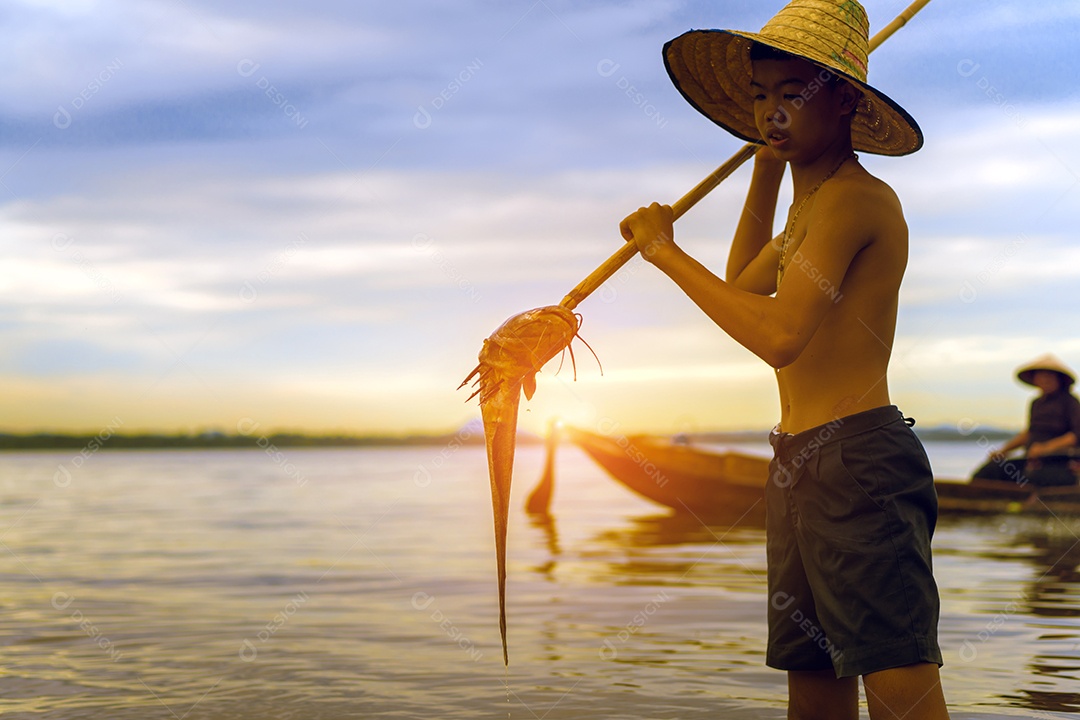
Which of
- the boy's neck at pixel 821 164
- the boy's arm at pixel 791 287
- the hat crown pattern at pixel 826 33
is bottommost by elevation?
the boy's arm at pixel 791 287

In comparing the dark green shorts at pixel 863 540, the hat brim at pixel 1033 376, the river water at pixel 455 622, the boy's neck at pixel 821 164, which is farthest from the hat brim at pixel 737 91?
the hat brim at pixel 1033 376

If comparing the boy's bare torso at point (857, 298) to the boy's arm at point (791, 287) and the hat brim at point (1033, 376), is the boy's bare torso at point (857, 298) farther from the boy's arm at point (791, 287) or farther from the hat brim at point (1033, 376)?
the hat brim at point (1033, 376)

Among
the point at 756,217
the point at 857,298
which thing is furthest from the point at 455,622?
the point at 857,298

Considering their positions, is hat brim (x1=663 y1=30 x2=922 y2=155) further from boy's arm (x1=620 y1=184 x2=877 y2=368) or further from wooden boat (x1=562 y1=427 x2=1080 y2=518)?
wooden boat (x1=562 y1=427 x2=1080 y2=518)

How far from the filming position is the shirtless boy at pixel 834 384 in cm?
223

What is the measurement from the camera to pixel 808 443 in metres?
2.41

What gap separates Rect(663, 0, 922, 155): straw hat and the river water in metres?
2.29

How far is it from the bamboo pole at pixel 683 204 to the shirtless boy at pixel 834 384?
8 cm

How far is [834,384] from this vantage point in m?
2.39

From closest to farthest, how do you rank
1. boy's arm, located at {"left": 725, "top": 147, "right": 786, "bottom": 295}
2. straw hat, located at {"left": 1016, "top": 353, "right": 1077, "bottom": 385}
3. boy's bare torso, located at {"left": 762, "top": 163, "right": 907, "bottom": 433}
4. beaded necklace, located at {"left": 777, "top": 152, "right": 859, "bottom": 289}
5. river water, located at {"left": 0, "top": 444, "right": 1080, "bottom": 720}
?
boy's bare torso, located at {"left": 762, "top": 163, "right": 907, "bottom": 433} → beaded necklace, located at {"left": 777, "top": 152, "right": 859, "bottom": 289} → boy's arm, located at {"left": 725, "top": 147, "right": 786, "bottom": 295} → river water, located at {"left": 0, "top": 444, "right": 1080, "bottom": 720} → straw hat, located at {"left": 1016, "top": 353, "right": 1077, "bottom": 385}

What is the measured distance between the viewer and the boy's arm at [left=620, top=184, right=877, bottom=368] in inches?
87.8

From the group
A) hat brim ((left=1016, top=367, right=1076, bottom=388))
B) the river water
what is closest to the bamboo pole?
the river water

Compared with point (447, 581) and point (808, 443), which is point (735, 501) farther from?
point (808, 443)

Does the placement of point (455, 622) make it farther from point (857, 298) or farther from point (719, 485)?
point (719, 485)
